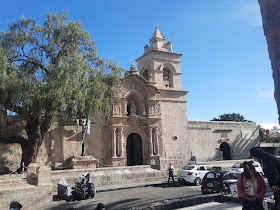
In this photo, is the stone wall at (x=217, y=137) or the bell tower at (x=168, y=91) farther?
the stone wall at (x=217, y=137)

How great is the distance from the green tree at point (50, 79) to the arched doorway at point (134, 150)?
5116 mm

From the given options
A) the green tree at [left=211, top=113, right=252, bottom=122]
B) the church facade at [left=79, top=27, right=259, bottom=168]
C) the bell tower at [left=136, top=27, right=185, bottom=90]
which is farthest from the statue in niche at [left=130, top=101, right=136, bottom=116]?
the green tree at [left=211, top=113, right=252, bottom=122]

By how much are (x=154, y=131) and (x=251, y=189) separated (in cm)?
1573

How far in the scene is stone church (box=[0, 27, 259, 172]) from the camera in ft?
59.4

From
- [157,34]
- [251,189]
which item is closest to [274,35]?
[251,189]

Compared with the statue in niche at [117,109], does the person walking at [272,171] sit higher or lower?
lower

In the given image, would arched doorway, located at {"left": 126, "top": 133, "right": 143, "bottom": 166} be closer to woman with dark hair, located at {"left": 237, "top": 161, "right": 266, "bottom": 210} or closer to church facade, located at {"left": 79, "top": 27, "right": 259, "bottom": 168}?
church facade, located at {"left": 79, "top": 27, "right": 259, "bottom": 168}

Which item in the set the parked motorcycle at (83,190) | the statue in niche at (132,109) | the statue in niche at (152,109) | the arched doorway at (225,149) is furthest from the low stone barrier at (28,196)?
the arched doorway at (225,149)

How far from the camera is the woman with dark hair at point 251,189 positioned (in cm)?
467

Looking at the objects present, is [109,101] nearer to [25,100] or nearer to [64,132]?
[64,132]

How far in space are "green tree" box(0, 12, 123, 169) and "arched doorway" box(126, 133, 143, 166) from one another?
512cm

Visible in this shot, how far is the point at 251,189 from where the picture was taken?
4719 millimetres

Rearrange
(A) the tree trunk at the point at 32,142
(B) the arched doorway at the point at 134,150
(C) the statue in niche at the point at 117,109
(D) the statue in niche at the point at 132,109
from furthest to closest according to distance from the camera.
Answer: (B) the arched doorway at the point at 134,150 → (D) the statue in niche at the point at 132,109 → (C) the statue in niche at the point at 117,109 → (A) the tree trunk at the point at 32,142

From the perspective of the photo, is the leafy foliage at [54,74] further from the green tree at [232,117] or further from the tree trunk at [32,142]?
the green tree at [232,117]
